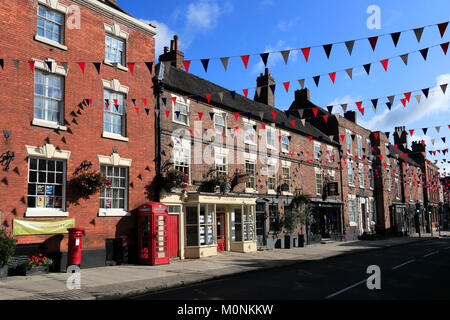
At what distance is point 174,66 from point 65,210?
1184cm

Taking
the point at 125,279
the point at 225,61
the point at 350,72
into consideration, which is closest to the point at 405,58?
the point at 350,72

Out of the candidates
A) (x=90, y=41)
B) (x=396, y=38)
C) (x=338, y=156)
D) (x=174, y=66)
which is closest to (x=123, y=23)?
(x=90, y=41)

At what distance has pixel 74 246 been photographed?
12945 mm

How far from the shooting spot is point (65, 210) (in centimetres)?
1373

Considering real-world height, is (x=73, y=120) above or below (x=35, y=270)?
above

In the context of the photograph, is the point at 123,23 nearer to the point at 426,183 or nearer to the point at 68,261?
the point at 68,261

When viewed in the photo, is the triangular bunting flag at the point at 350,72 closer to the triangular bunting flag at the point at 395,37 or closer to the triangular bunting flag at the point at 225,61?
the triangular bunting flag at the point at 395,37

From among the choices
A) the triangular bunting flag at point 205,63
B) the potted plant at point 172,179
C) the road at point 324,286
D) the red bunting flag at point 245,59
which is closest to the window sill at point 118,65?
the potted plant at point 172,179

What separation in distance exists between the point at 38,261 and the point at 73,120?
16.9 ft

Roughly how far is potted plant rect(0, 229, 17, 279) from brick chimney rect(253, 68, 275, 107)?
22642mm

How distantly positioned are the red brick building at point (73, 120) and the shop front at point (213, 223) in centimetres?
232

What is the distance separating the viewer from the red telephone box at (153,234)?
1530 cm

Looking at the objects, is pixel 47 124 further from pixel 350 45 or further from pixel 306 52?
pixel 350 45

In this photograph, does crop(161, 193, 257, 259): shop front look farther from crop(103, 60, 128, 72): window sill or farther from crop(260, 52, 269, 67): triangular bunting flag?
crop(260, 52, 269, 67): triangular bunting flag
